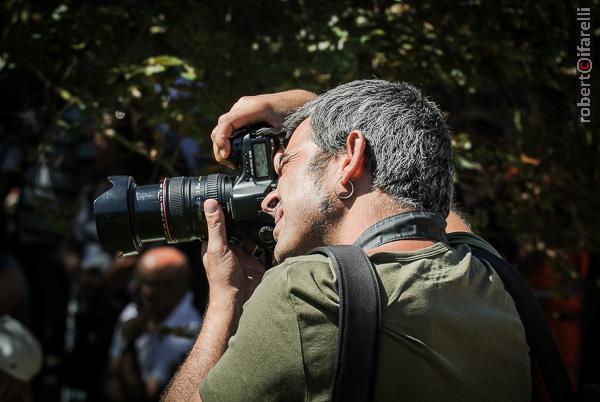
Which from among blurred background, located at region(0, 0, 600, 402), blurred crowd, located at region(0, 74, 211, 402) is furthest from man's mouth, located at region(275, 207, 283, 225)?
blurred crowd, located at region(0, 74, 211, 402)

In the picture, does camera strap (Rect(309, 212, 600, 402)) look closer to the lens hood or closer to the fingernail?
the fingernail

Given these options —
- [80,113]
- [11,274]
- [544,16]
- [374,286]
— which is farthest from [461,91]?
[11,274]

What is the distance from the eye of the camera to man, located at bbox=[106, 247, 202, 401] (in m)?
4.41

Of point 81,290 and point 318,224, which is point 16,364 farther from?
point 318,224

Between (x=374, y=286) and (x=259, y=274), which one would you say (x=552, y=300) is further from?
(x=374, y=286)

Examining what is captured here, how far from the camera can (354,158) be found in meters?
1.78

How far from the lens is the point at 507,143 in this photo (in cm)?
328

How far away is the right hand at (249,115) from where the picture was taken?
2.32m

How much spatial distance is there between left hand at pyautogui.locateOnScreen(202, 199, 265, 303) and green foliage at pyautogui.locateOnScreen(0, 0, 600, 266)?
797 mm

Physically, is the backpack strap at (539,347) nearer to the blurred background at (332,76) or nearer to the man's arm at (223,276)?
the man's arm at (223,276)

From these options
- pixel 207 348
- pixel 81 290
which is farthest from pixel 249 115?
pixel 81 290

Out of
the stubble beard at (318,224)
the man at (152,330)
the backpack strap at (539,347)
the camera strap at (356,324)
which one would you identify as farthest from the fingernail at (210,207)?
the man at (152,330)

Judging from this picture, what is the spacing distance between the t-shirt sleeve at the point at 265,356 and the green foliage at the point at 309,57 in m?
1.32

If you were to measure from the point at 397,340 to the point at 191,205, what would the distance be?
83 centimetres
